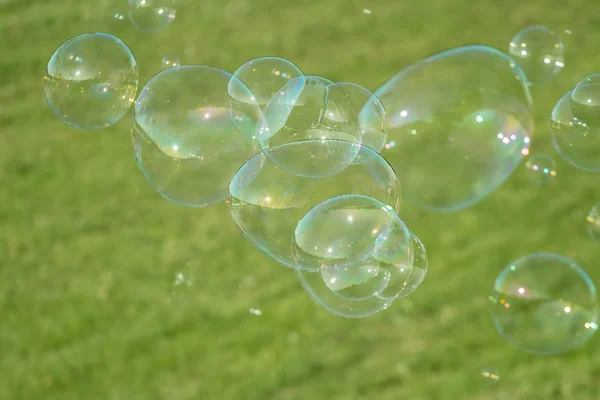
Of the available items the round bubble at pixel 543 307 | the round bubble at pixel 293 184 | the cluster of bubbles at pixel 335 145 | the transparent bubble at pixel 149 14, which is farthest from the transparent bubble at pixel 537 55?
the transparent bubble at pixel 149 14

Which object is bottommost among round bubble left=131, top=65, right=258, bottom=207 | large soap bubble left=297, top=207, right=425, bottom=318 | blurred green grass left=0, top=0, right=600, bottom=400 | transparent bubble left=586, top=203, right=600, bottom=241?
blurred green grass left=0, top=0, right=600, bottom=400

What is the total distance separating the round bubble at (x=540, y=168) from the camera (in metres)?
5.06

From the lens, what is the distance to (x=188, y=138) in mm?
3336

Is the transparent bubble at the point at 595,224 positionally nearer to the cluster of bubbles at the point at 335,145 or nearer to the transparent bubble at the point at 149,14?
the cluster of bubbles at the point at 335,145

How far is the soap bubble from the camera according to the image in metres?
3.44

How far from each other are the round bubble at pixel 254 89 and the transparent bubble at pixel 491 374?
2042 millimetres

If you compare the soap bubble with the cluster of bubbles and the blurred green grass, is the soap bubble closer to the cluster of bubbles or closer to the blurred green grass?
the cluster of bubbles

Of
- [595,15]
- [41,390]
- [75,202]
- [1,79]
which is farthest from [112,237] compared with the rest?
[595,15]

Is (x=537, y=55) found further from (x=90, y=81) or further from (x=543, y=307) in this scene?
(x=90, y=81)

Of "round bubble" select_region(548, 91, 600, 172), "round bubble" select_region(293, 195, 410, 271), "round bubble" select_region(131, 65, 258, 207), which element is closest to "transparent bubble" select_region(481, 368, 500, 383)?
"round bubble" select_region(548, 91, 600, 172)

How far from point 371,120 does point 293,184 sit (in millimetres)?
621

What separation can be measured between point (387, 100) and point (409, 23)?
3.55m

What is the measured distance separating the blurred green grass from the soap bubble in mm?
1632

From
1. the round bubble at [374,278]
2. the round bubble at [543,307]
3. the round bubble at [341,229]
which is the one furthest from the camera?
the round bubble at [543,307]
